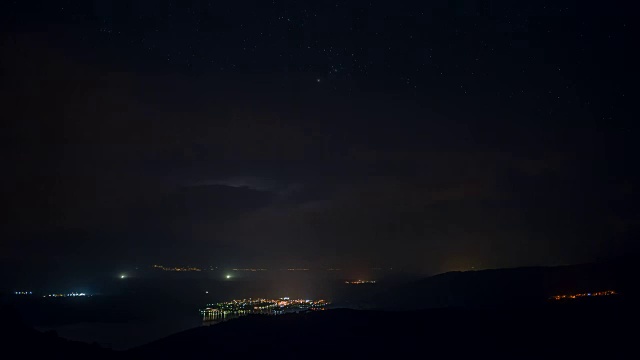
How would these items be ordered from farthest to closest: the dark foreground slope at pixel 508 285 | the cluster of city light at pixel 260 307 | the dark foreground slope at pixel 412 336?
the cluster of city light at pixel 260 307, the dark foreground slope at pixel 508 285, the dark foreground slope at pixel 412 336

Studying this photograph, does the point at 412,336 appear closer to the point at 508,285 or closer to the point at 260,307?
the point at 508,285

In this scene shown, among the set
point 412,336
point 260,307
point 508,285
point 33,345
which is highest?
point 260,307

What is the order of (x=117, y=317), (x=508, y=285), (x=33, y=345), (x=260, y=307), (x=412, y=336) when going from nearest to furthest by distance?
(x=33, y=345), (x=412, y=336), (x=508, y=285), (x=117, y=317), (x=260, y=307)

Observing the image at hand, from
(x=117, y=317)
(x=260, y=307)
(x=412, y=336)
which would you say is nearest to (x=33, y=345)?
(x=412, y=336)

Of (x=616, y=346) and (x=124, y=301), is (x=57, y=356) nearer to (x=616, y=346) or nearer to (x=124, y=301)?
(x=616, y=346)

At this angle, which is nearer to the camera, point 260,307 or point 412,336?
point 412,336

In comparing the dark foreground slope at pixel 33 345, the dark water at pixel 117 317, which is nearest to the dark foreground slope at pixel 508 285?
the dark water at pixel 117 317

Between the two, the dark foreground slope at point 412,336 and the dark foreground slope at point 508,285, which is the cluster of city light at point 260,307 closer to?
the dark foreground slope at point 508,285

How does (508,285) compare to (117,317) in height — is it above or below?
below
